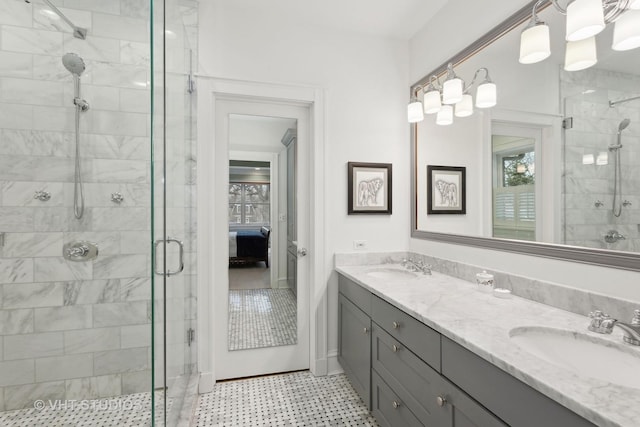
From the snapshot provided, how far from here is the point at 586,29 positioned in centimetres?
114

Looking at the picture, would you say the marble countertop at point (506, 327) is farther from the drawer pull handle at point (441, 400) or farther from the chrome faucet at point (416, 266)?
the drawer pull handle at point (441, 400)

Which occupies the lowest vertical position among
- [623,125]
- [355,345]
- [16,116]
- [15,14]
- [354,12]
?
[355,345]

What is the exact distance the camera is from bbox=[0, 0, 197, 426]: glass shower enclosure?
1.65 m

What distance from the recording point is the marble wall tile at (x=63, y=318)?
5.72 ft

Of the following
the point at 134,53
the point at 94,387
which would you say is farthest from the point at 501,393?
the point at 134,53

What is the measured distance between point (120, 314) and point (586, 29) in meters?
2.67

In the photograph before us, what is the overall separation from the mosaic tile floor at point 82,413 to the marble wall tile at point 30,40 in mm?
1938

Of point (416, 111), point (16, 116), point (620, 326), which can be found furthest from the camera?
point (416, 111)

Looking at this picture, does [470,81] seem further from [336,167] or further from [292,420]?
[292,420]

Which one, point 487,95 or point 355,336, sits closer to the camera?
point 487,95

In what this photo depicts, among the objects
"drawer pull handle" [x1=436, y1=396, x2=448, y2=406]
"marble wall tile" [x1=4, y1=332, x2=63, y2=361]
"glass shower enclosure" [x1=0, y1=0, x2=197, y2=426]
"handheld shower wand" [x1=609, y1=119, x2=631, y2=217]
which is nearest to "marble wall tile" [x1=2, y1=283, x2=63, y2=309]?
"glass shower enclosure" [x1=0, y1=0, x2=197, y2=426]

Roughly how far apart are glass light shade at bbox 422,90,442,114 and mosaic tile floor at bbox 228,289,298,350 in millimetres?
1713

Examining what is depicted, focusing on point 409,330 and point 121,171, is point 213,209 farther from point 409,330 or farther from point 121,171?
point 409,330

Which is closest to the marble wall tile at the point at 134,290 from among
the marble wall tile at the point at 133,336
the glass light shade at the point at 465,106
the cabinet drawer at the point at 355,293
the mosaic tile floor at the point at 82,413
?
the marble wall tile at the point at 133,336
